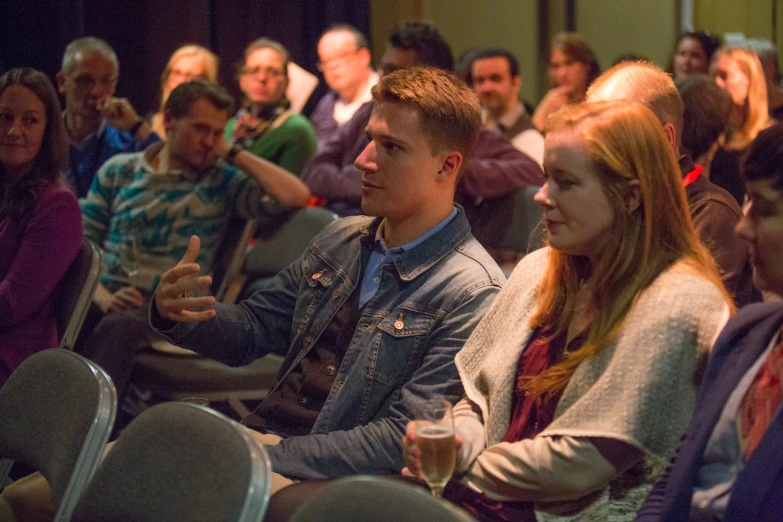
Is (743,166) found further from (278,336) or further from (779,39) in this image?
(779,39)

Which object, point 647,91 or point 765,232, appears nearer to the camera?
point 765,232

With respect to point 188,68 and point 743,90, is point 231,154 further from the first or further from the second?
point 743,90

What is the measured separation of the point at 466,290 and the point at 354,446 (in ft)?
1.28

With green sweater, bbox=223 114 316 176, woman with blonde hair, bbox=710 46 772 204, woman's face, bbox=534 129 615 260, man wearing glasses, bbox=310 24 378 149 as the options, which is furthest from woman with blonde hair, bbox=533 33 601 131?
woman's face, bbox=534 129 615 260

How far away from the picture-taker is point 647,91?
226 centimetres

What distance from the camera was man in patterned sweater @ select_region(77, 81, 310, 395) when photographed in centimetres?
339

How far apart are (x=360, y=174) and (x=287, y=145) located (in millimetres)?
677

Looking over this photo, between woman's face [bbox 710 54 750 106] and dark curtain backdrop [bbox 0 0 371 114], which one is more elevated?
dark curtain backdrop [bbox 0 0 371 114]

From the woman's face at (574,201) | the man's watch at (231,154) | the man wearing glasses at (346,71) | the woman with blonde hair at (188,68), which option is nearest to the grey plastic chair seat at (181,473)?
the woman's face at (574,201)

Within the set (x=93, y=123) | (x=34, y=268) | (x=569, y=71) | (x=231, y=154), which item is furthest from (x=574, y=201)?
(x=569, y=71)

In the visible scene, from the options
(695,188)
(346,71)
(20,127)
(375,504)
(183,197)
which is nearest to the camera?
(375,504)

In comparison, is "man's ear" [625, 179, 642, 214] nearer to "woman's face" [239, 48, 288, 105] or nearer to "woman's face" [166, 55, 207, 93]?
"woman's face" [239, 48, 288, 105]

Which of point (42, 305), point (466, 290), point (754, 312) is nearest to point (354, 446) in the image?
point (466, 290)

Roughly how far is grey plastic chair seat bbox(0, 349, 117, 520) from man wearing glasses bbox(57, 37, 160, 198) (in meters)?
2.23
